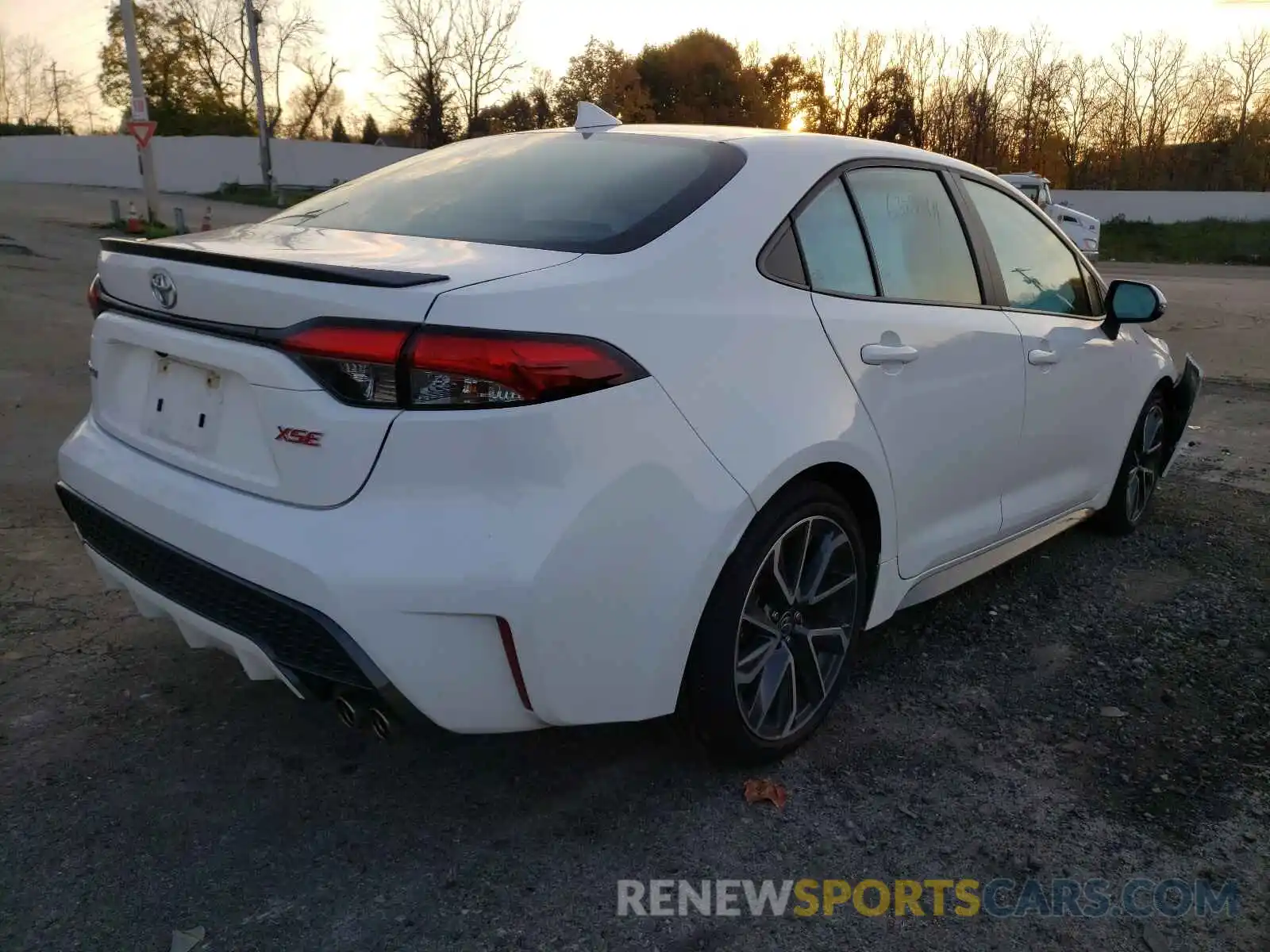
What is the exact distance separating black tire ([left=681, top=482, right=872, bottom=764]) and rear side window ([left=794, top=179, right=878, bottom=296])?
0.58 m

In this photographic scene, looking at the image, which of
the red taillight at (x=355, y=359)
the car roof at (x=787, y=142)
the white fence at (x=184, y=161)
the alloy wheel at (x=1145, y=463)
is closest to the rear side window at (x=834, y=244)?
the car roof at (x=787, y=142)

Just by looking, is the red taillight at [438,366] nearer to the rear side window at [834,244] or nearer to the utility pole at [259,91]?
the rear side window at [834,244]

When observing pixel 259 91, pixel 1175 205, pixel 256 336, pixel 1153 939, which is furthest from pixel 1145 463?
pixel 259 91

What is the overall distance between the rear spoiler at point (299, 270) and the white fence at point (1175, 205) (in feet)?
127

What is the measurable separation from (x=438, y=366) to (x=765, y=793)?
1444 mm

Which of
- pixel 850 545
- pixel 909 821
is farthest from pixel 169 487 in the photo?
pixel 909 821

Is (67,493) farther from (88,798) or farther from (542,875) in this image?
(542,875)

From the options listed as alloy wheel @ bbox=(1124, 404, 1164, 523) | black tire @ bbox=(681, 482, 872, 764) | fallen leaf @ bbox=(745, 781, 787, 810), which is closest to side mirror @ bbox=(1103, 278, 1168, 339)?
alloy wheel @ bbox=(1124, 404, 1164, 523)

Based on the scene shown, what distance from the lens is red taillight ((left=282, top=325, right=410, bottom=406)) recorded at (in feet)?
6.72

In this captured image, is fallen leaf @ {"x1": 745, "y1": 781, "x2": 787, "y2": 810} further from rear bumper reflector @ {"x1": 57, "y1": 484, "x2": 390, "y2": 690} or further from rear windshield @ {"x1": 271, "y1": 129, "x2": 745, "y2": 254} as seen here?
rear windshield @ {"x1": 271, "y1": 129, "x2": 745, "y2": 254}

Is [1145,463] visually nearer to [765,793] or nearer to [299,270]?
[765,793]

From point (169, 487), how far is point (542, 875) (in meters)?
1.23

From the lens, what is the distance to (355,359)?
6.77 feet

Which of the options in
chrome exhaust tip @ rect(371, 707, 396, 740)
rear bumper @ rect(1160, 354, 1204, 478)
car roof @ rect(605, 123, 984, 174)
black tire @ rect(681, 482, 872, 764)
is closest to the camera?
chrome exhaust tip @ rect(371, 707, 396, 740)
